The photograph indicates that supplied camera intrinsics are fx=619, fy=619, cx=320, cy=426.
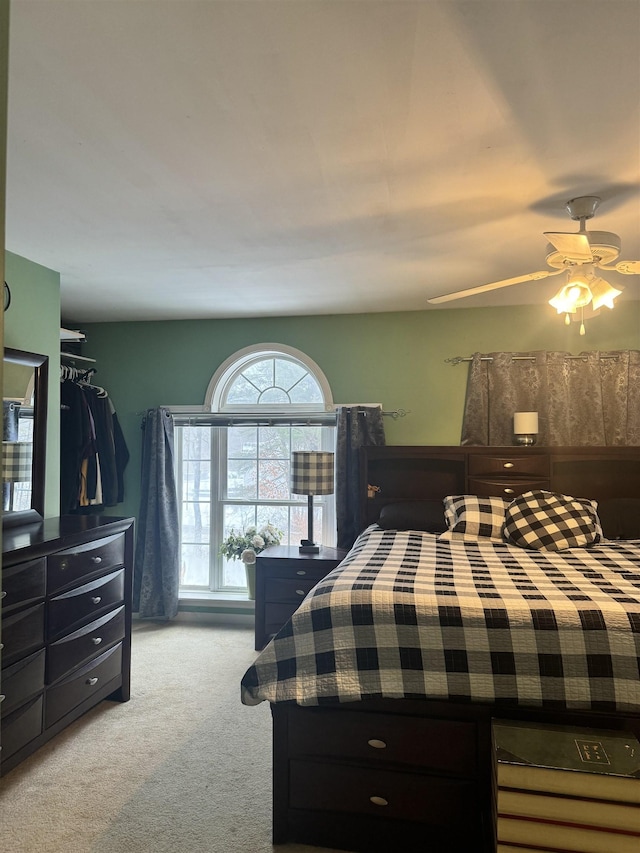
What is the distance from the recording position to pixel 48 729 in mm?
2801

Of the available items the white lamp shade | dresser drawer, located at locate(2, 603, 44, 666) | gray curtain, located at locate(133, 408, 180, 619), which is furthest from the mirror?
the white lamp shade

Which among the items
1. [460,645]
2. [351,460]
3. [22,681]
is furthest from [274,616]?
[460,645]

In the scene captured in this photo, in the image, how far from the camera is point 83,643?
303cm

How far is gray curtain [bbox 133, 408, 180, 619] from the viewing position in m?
4.84

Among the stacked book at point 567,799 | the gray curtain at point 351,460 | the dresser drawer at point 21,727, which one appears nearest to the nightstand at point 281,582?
the gray curtain at point 351,460

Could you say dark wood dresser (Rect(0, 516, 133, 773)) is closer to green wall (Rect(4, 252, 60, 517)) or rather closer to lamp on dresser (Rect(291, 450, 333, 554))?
green wall (Rect(4, 252, 60, 517))

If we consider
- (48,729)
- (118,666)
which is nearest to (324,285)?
(118,666)

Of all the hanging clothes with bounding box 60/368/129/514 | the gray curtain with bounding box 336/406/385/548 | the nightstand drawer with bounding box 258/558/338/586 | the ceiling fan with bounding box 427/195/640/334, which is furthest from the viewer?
the gray curtain with bounding box 336/406/385/548

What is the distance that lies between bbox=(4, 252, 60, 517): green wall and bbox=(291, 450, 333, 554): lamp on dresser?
1568 mm

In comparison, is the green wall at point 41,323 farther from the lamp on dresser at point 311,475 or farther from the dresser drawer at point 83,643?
the lamp on dresser at point 311,475

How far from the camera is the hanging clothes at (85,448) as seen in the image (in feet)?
14.7

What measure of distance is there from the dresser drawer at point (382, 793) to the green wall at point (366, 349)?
9.20ft

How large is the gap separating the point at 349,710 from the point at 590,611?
903mm

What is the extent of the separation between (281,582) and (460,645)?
2226 mm
